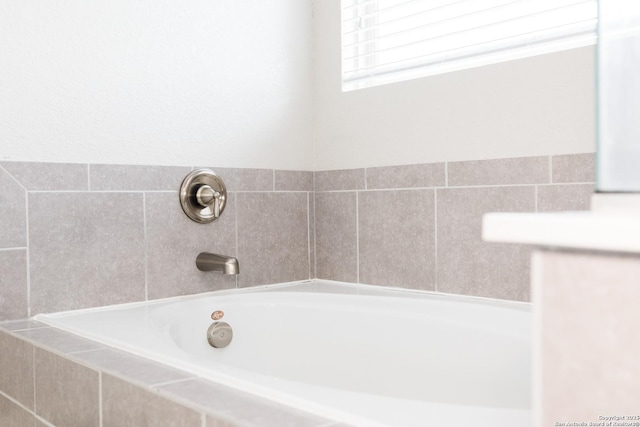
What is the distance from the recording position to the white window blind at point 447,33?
66.4 inches

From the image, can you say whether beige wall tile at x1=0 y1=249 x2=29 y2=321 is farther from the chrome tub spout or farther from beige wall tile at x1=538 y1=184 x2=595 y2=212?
beige wall tile at x1=538 y1=184 x2=595 y2=212

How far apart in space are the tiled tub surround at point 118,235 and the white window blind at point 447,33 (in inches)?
21.2

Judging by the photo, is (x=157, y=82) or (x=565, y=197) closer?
(x=565, y=197)

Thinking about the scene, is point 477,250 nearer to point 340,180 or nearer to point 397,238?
point 397,238

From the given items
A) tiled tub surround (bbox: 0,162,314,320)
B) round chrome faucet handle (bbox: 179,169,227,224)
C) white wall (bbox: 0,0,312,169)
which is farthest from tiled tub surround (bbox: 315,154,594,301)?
round chrome faucet handle (bbox: 179,169,227,224)

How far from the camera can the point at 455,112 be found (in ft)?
6.20

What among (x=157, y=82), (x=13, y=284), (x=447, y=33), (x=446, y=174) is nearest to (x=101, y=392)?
(x=13, y=284)

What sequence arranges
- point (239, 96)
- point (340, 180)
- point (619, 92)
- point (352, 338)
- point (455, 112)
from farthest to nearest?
point (340, 180) → point (239, 96) → point (455, 112) → point (352, 338) → point (619, 92)

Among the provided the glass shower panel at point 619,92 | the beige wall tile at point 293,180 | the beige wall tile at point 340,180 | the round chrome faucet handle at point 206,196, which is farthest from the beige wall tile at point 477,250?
the glass shower panel at point 619,92

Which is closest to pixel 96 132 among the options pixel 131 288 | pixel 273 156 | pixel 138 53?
pixel 138 53

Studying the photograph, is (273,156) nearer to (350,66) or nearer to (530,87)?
(350,66)

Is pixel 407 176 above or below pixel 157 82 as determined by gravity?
below

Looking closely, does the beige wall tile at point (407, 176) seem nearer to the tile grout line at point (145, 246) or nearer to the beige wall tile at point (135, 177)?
the beige wall tile at point (135, 177)

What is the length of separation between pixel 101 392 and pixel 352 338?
83 centimetres
